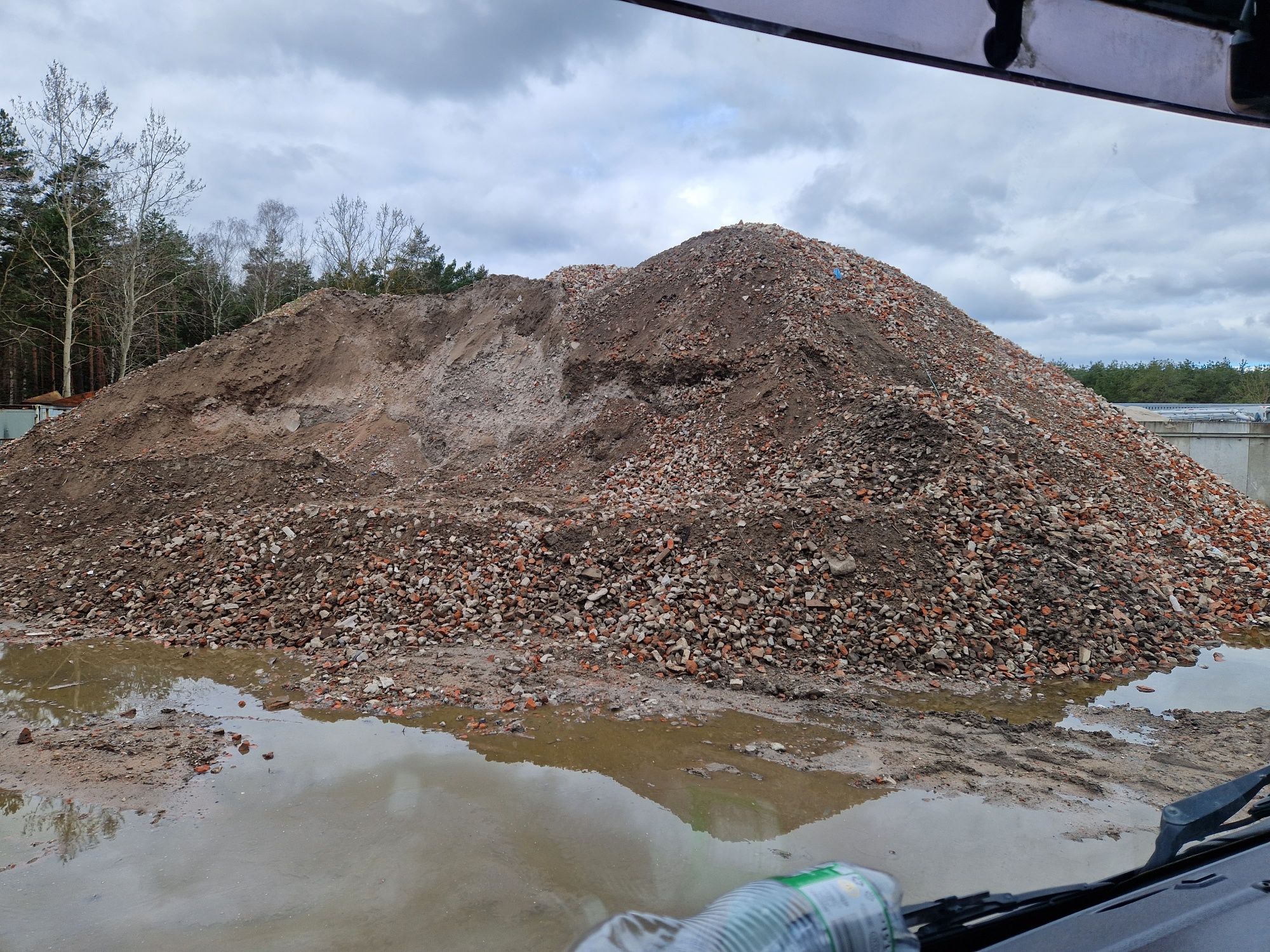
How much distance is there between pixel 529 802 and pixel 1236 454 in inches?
714

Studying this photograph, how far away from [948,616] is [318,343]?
46.7 feet

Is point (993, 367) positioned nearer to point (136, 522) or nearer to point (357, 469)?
point (357, 469)

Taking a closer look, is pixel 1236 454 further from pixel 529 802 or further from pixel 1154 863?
pixel 1154 863

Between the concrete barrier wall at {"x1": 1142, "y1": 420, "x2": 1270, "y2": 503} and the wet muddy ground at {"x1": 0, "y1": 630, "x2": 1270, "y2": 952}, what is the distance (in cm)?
1237

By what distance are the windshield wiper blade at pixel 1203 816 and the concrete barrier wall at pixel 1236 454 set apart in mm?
17360

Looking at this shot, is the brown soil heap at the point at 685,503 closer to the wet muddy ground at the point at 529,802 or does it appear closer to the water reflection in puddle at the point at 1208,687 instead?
the water reflection in puddle at the point at 1208,687

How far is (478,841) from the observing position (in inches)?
145

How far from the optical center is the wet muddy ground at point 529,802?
316cm

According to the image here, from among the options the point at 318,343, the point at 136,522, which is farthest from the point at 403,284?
the point at 136,522

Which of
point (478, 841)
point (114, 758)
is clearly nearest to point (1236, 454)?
point (478, 841)

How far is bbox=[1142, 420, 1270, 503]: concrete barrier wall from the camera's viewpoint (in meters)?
16.0

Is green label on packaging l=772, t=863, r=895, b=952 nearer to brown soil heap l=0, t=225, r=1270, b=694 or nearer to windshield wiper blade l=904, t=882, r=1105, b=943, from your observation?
windshield wiper blade l=904, t=882, r=1105, b=943

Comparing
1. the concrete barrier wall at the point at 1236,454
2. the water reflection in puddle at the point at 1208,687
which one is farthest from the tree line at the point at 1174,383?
the water reflection in puddle at the point at 1208,687

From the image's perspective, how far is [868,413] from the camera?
29.8ft
